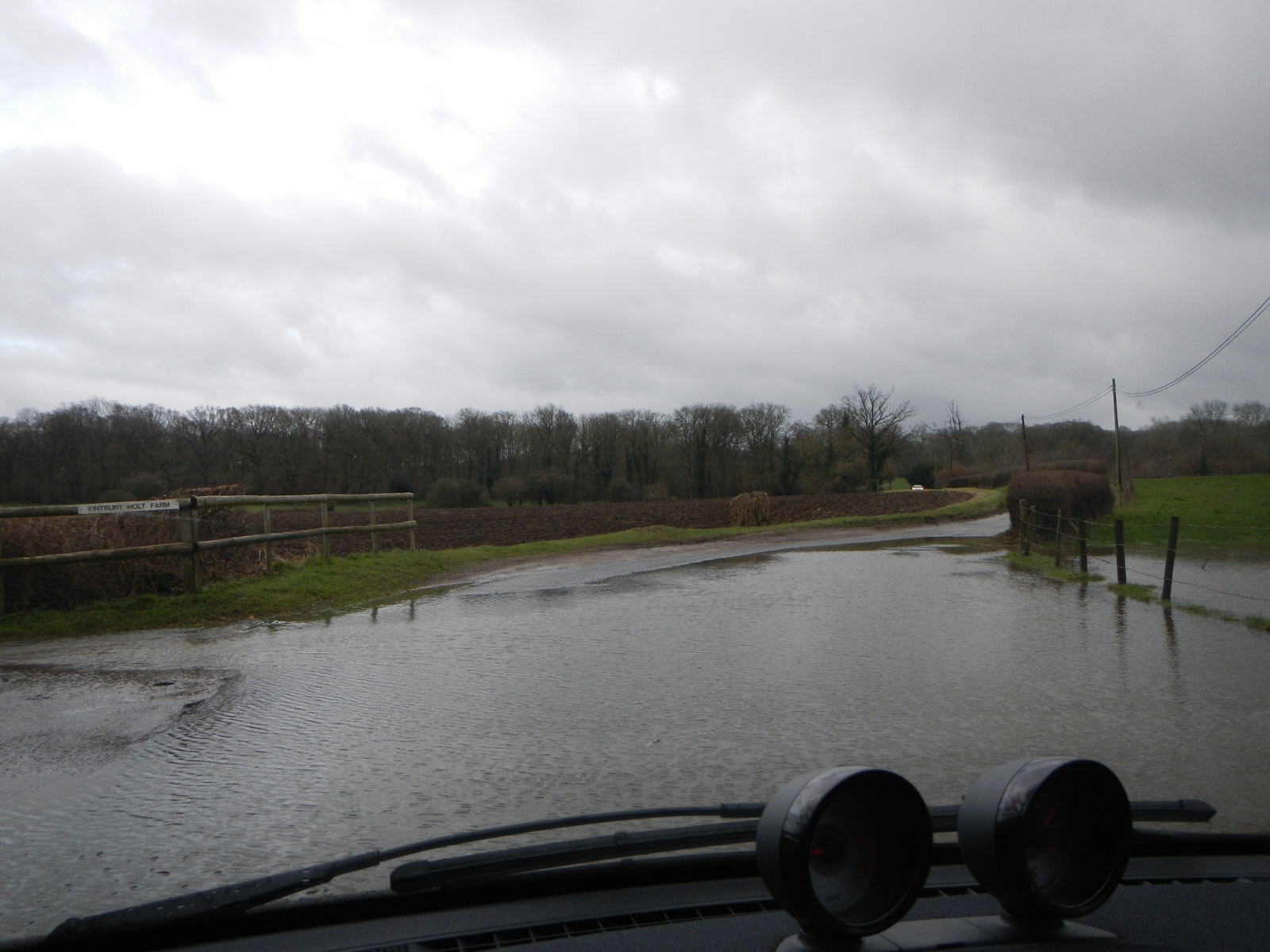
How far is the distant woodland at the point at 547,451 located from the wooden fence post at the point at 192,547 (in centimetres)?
887

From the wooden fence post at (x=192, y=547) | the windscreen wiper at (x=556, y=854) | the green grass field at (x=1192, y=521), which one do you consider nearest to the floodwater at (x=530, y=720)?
the windscreen wiper at (x=556, y=854)

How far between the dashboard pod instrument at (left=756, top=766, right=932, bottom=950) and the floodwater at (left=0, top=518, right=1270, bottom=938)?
211cm

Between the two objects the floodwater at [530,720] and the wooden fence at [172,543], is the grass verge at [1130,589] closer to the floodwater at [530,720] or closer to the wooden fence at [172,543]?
the floodwater at [530,720]

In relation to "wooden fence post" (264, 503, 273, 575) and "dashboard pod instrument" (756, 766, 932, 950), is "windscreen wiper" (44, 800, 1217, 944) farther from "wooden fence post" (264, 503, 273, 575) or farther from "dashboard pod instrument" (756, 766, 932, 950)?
"wooden fence post" (264, 503, 273, 575)

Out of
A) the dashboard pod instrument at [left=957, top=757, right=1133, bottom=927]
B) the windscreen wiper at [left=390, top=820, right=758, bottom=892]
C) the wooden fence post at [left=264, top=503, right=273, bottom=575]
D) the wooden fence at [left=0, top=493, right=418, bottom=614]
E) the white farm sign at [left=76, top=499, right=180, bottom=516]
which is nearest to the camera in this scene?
the dashboard pod instrument at [left=957, top=757, right=1133, bottom=927]

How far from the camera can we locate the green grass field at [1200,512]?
77.4 ft

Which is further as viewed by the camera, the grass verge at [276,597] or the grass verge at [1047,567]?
the grass verge at [1047,567]

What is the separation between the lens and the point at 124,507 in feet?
40.2

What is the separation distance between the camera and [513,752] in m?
5.79

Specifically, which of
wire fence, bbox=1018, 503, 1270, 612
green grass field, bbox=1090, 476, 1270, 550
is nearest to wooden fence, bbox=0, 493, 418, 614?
wire fence, bbox=1018, 503, 1270, 612

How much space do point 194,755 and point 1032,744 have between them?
204 inches

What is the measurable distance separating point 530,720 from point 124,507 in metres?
8.23

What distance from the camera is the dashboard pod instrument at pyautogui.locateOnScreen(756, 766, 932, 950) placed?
1.95 m

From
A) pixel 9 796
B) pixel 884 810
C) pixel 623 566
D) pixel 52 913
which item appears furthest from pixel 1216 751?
pixel 623 566
